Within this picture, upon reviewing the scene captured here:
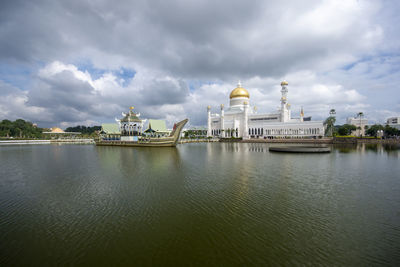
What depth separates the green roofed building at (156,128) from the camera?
4722 centimetres

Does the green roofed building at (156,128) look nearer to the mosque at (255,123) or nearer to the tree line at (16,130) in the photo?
the mosque at (255,123)

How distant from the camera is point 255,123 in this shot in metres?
77.1

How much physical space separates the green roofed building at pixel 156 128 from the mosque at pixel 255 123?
3411cm

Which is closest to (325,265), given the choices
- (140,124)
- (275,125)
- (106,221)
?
(106,221)

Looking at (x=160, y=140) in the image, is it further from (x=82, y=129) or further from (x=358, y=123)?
(x=82, y=129)

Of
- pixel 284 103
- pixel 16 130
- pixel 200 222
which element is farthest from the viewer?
pixel 16 130

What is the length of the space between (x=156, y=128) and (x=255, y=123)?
1723 inches

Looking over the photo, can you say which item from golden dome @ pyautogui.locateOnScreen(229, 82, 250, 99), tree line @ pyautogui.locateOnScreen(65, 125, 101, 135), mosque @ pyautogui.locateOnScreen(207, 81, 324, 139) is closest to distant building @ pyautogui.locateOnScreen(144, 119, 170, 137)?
mosque @ pyautogui.locateOnScreen(207, 81, 324, 139)

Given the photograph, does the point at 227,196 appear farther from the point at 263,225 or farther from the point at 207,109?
the point at 207,109

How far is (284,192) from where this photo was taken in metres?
10.1

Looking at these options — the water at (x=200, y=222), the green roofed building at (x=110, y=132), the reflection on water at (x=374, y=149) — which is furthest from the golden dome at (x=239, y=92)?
the water at (x=200, y=222)

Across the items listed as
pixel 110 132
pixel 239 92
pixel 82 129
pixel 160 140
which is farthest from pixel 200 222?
pixel 82 129

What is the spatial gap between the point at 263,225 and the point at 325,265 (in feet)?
7.13

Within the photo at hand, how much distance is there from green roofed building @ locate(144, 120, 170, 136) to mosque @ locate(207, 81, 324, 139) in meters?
34.1
